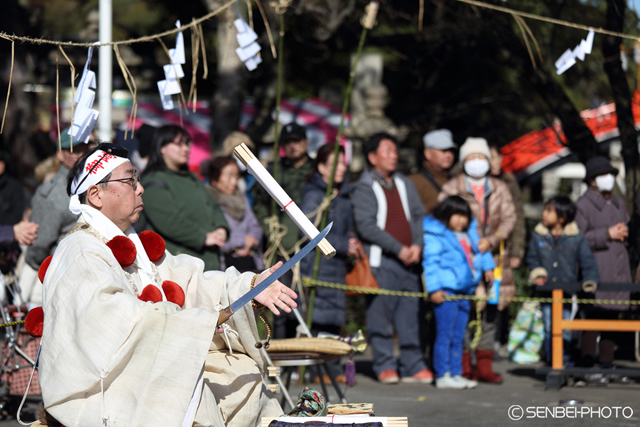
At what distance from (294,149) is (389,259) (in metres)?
1.30

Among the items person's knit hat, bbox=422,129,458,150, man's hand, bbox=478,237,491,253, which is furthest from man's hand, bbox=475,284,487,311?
person's knit hat, bbox=422,129,458,150

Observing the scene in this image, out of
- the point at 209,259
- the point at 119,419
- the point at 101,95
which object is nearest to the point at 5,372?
the point at 209,259

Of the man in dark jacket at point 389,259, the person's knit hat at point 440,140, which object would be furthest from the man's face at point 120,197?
the person's knit hat at point 440,140

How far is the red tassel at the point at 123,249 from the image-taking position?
3.83 metres

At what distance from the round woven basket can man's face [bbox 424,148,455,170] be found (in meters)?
3.16

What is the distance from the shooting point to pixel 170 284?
408cm

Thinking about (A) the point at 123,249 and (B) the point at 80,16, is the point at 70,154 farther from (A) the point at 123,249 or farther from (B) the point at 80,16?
(B) the point at 80,16

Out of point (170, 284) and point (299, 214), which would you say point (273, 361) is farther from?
point (299, 214)

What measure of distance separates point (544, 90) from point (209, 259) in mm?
4441

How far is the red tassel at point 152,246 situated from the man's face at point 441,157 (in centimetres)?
435

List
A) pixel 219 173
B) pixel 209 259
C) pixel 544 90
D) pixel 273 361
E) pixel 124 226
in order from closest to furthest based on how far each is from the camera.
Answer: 1. pixel 124 226
2. pixel 273 361
3. pixel 209 259
4. pixel 219 173
5. pixel 544 90

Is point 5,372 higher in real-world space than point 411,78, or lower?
lower

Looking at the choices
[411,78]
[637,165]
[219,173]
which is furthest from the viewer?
[411,78]

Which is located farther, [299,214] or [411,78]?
[411,78]
